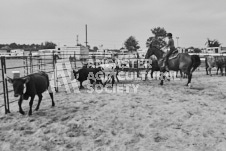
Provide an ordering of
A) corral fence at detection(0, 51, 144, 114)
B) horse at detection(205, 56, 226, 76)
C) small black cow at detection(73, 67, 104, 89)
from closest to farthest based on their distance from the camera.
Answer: corral fence at detection(0, 51, 144, 114) < small black cow at detection(73, 67, 104, 89) < horse at detection(205, 56, 226, 76)

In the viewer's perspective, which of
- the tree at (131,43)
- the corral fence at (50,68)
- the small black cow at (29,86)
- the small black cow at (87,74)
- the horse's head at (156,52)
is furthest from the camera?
the tree at (131,43)

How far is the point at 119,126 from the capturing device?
428cm

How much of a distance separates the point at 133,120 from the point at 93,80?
457 centimetres

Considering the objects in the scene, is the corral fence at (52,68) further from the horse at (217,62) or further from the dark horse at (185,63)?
the horse at (217,62)

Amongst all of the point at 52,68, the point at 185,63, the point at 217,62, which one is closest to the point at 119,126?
the point at 185,63

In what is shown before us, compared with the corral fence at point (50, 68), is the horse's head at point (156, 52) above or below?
above

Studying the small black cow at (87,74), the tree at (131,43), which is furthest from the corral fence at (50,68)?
the tree at (131,43)

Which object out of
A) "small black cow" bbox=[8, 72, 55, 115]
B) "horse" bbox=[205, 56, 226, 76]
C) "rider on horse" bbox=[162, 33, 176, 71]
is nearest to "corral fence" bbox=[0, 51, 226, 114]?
"small black cow" bbox=[8, 72, 55, 115]

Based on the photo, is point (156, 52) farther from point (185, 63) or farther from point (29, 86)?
point (29, 86)

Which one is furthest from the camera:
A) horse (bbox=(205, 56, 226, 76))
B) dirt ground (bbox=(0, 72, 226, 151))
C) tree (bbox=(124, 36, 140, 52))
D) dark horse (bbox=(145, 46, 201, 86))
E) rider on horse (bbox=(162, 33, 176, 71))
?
tree (bbox=(124, 36, 140, 52))

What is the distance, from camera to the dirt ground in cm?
355

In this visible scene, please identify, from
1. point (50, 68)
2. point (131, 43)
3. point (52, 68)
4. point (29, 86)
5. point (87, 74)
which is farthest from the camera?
point (131, 43)

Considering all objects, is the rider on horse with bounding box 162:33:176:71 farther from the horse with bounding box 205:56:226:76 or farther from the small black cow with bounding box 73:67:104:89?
the horse with bounding box 205:56:226:76

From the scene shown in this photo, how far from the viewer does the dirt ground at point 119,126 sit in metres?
3.55
